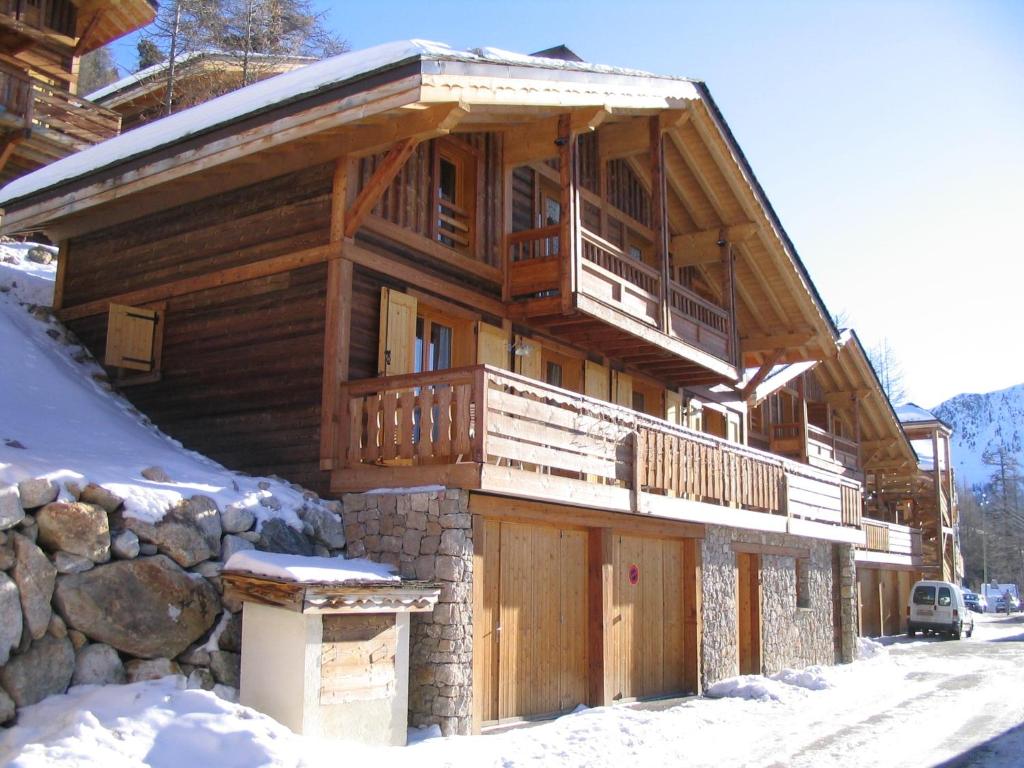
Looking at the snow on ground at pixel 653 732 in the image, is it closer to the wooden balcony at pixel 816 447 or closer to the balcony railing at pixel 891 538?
the balcony railing at pixel 891 538

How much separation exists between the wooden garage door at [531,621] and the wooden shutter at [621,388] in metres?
4.52

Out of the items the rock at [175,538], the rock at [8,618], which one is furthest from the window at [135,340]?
the rock at [8,618]

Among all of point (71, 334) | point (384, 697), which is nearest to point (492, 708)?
point (384, 697)

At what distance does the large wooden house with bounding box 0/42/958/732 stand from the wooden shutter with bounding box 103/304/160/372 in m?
0.04

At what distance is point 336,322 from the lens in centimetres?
1245

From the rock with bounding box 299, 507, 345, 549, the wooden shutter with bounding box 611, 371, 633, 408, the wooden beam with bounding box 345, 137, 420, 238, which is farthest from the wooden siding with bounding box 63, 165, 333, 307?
the wooden shutter with bounding box 611, 371, 633, 408

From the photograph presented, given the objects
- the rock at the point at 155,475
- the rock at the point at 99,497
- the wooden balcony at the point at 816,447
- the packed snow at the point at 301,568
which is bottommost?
the packed snow at the point at 301,568

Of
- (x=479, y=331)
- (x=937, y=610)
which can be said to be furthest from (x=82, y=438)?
(x=937, y=610)

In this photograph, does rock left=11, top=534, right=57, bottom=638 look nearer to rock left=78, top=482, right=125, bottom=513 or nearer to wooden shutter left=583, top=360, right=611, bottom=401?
rock left=78, top=482, right=125, bottom=513

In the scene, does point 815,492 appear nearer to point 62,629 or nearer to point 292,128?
point 292,128

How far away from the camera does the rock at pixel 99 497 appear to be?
9.48 m

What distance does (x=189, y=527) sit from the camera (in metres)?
9.96

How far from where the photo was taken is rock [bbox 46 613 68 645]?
8.68 metres

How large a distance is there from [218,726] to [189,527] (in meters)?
2.30
